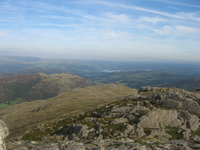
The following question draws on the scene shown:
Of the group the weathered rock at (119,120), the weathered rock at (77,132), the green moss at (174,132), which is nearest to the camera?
the green moss at (174,132)

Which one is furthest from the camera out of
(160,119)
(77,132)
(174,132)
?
(160,119)

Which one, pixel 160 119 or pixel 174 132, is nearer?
pixel 174 132

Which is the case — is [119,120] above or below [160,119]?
below

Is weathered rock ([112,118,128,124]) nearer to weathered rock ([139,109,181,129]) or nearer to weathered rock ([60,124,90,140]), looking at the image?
weathered rock ([139,109,181,129])

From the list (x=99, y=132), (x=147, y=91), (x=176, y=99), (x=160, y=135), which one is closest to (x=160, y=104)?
(x=176, y=99)

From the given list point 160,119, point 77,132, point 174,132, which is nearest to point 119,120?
point 160,119

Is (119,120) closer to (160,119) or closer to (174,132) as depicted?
(160,119)

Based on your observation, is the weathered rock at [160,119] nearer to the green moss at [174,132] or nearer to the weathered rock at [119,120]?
the green moss at [174,132]

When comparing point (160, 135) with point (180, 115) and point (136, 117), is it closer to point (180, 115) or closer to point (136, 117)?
point (136, 117)

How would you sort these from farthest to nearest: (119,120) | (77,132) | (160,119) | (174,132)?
(160,119) < (119,120) < (77,132) < (174,132)

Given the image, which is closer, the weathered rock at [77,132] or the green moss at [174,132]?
the green moss at [174,132]

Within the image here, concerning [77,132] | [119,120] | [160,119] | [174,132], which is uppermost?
[160,119]

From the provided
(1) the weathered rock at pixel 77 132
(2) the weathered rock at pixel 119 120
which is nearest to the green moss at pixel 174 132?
(2) the weathered rock at pixel 119 120
